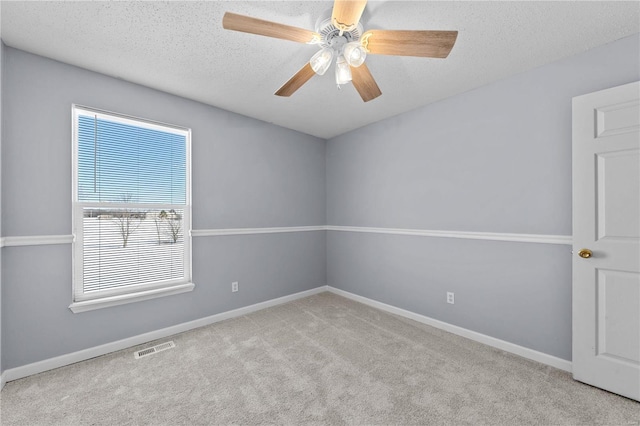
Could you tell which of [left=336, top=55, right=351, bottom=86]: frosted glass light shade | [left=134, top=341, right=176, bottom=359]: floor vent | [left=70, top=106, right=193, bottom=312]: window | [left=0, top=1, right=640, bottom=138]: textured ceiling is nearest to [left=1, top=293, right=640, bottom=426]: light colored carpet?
[left=134, top=341, right=176, bottom=359]: floor vent

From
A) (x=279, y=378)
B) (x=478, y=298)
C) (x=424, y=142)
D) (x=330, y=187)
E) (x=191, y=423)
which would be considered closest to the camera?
(x=191, y=423)

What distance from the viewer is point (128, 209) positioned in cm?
249

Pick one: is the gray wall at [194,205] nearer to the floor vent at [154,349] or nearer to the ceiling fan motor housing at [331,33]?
the floor vent at [154,349]

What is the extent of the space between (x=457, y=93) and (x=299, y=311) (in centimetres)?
301

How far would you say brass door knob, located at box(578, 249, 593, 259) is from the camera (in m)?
1.89

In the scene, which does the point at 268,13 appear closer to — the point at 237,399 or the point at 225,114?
the point at 225,114

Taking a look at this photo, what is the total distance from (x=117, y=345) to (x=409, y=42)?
3250 millimetres

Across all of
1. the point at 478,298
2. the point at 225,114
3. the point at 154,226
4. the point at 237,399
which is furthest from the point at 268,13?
the point at 478,298

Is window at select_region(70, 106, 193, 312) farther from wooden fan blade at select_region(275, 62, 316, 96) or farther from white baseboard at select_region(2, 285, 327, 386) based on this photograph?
wooden fan blade at select_region(275, 62, 316, 96)

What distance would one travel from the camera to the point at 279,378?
6.49 ft

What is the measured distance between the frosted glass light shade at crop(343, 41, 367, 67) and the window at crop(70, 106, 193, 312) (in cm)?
205

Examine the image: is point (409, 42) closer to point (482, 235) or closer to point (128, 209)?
point (482, 235)

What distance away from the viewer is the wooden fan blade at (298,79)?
1721 millimetres

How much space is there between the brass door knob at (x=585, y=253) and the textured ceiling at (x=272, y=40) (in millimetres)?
1496
